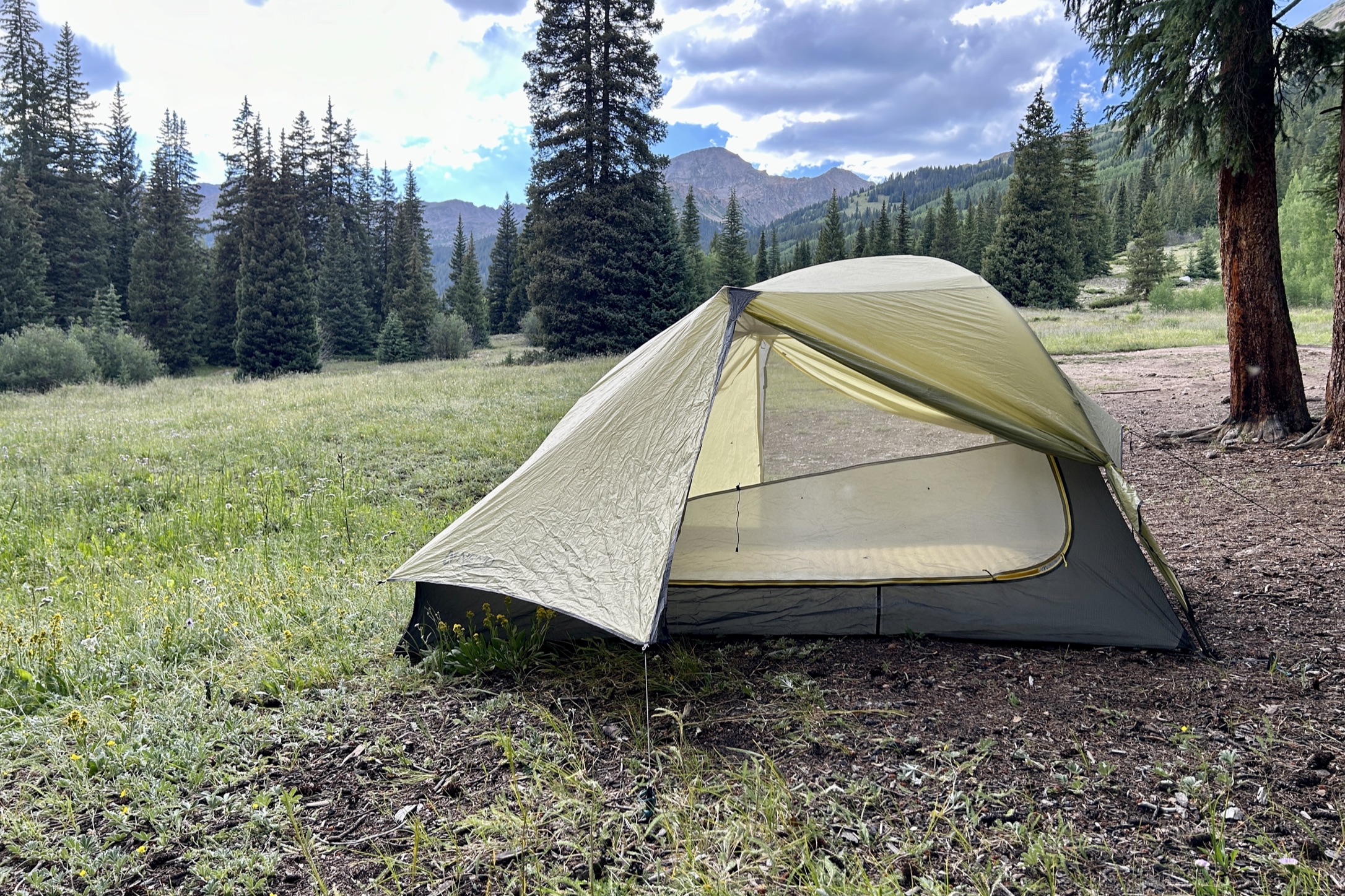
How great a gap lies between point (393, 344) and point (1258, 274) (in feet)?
117

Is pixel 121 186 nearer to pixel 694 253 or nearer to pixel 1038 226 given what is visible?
pixel 694 253

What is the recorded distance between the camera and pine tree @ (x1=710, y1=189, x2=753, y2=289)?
163 feet

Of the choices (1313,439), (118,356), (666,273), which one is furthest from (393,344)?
(1313,439)

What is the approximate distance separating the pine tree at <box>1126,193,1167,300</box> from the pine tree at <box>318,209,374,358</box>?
45.6 m

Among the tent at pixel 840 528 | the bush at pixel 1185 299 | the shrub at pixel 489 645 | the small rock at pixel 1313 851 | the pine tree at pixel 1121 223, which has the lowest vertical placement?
the small rock at pixel 1313 851

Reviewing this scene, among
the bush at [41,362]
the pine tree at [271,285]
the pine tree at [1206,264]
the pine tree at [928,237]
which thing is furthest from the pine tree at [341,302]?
the pine tree at [1206,264]

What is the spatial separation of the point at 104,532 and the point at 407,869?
17.5ft

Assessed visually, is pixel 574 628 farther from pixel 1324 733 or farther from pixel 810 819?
pixel 1324 733

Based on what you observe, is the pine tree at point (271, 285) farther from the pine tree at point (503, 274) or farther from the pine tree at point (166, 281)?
the pine tree at point (503, 274)

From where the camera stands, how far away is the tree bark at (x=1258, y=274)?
6543mm

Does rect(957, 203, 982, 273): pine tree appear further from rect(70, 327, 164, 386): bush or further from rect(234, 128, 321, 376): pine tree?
rect(70, 327, 164, 386): bush

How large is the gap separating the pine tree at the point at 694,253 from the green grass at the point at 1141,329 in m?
15.5

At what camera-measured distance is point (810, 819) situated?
7.63ft

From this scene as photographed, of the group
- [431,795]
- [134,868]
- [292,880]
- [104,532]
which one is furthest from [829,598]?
[104,532]
